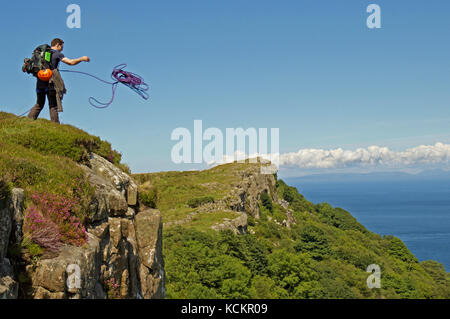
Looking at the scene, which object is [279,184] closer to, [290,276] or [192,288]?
[290,276]

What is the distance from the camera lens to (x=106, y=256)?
9.18 meters

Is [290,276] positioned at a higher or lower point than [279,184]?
lower

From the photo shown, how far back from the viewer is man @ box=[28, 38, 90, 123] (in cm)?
1227

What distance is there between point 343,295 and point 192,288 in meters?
26.5

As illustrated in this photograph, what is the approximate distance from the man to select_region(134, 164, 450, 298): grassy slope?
178 inches

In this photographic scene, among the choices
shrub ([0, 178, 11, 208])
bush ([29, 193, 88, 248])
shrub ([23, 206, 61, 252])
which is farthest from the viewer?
bush ([29, 193, 88, 248])

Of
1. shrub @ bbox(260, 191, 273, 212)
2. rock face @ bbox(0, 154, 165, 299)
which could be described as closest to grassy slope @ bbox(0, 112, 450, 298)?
rock face @ bbox(0, 154, 165, 299)

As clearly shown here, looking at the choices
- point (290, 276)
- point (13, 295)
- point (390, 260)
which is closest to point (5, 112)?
point (13, 295)

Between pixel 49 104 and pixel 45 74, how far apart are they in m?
1.43

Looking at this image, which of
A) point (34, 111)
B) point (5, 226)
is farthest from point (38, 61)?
point (5, 226)

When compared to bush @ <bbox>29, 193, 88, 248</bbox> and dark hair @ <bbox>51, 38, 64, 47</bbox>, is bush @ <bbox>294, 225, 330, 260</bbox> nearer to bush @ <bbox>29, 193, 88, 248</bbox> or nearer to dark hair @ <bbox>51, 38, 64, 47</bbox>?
dark hair @ <bbox>51, 38, 64, 47</bbox>

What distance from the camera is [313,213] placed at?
418 ft

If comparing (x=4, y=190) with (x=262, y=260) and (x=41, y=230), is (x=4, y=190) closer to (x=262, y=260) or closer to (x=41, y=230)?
(x=41, y=230)

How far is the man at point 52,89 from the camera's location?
12273 millimetres
